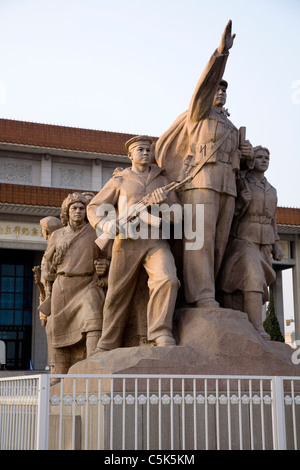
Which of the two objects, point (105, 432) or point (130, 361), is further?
point (130, 361)

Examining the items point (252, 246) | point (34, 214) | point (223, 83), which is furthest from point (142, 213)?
point (34, 214)

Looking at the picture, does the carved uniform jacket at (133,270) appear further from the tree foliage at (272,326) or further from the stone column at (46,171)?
the stone column at (46,171)

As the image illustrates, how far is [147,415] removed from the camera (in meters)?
3.96

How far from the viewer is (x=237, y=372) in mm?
4848

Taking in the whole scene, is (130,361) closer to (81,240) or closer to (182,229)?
(182,229)

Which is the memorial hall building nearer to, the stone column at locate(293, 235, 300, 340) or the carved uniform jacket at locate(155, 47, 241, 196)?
the stone column at locate(293, 235, 300, 340)

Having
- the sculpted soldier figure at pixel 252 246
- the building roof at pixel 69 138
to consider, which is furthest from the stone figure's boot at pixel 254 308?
the building roof at pixel 69 138

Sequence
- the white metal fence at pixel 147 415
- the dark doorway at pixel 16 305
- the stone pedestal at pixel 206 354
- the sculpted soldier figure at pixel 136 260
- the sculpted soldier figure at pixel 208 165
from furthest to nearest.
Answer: the dark doorway at pixel 16 305 → the sculpted soldier figure at pixel 208 165 → the sculpted soldier figure at pixel 136 260 → the stone pedestal at pixel 206 354 → the white metal fence at pixel 147 415

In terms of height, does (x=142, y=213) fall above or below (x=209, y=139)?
below

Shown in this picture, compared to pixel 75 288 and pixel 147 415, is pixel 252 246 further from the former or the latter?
pixel 147 415

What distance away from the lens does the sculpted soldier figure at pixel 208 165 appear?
211 inches

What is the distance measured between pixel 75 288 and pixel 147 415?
234 centimetres
